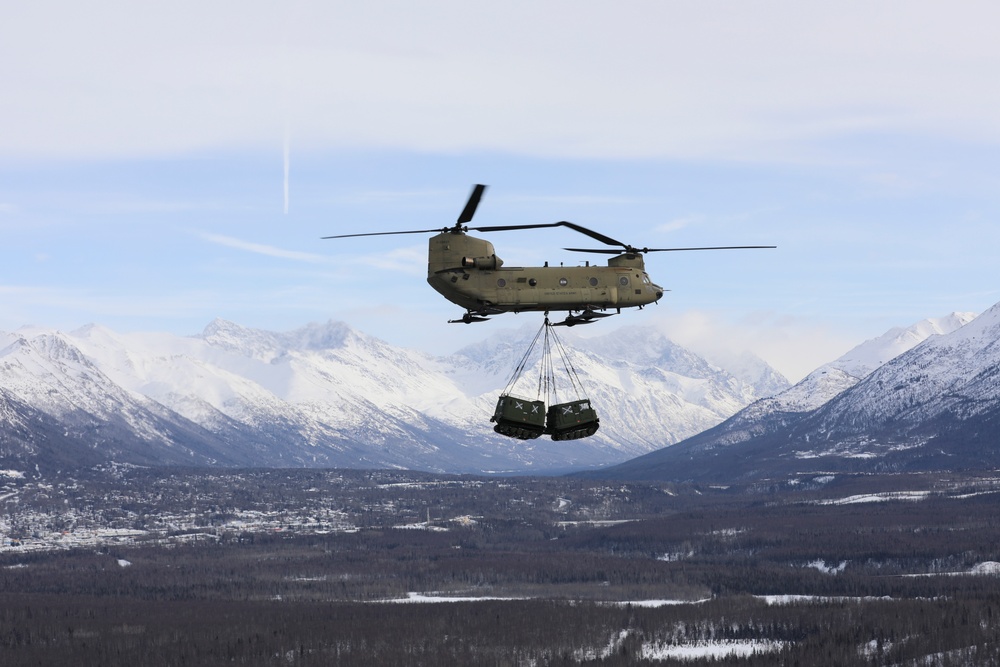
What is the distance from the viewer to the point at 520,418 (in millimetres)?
145125

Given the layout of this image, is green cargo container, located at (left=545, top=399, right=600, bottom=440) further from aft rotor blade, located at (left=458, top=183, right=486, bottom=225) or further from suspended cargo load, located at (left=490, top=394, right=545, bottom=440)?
aft rotor blade, located at (left=458, top=183, right=486, bottom=225)

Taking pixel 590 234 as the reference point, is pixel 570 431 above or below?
below

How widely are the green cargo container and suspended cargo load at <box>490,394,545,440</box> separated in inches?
42.2

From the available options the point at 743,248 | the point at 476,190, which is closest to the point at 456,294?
the point at 476,190

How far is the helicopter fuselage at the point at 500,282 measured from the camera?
139 m

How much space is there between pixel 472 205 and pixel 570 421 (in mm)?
25435

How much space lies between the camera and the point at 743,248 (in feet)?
412

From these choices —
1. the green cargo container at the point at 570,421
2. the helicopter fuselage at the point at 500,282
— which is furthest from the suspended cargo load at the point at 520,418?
the helicopter fuselage at the point at 500,282

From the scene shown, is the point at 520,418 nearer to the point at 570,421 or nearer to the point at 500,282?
the point at 570,421

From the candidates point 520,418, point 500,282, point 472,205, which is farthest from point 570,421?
point 472,205

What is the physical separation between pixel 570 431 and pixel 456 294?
716 inches

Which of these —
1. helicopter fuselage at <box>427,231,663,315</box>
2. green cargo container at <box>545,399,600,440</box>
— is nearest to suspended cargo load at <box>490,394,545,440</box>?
green cargo container at <box>545,399,600,440</box>

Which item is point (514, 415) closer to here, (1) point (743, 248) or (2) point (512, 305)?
(2) point (512, 305)

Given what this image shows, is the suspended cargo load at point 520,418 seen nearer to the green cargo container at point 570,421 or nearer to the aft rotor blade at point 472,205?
the green cargo container at point 570,421
